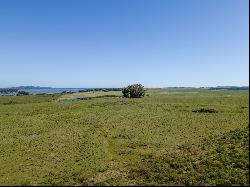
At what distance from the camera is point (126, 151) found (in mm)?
46719

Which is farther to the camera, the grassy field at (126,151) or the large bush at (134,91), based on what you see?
the large bush at (134,91)

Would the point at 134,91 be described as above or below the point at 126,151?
above

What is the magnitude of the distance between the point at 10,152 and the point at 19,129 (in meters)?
20.9

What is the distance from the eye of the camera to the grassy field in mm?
30812

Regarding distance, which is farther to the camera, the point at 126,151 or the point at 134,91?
the point at 134,91

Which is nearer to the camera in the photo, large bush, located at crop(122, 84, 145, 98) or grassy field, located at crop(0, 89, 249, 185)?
grassy field, located at crop(0, 89, 249, 185)

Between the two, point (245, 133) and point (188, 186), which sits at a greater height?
point (245, 133)

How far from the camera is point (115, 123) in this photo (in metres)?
74.4

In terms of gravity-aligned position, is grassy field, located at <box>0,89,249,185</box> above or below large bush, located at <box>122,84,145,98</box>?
below

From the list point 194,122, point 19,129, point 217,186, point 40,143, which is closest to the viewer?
point 217,186

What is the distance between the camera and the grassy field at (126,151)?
1213 inches

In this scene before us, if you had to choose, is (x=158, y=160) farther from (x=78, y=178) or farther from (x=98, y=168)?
(x=78, y=178)

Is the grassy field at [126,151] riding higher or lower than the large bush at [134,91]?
lower

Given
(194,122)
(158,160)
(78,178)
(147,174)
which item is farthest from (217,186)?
(194,122)
